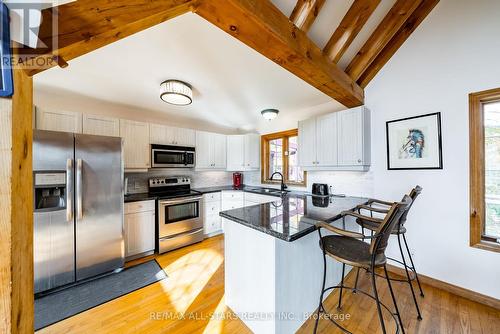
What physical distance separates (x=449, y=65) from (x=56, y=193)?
4604 mm

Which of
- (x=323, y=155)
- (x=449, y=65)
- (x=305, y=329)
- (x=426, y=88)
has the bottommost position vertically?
(x=305, y=329)

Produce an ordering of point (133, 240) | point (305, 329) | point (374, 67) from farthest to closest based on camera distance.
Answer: point (133, 240)
point (374, 67)
point (305, 329)

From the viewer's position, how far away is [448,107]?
80.8 inches

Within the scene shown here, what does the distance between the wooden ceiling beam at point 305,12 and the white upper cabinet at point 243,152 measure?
2607mm

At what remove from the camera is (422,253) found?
221 centimetres

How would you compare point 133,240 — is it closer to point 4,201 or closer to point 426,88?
point 4,201

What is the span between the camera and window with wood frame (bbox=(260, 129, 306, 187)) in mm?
3689

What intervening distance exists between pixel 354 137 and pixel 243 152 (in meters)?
2.29

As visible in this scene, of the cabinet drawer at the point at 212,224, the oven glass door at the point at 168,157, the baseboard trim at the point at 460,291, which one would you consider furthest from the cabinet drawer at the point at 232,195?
the baseboard trim at the point at 460,291

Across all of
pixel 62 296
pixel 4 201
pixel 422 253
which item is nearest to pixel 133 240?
pixel 62 296

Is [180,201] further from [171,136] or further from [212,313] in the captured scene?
[212,313]

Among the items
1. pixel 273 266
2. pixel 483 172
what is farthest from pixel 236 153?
pixel 483 172

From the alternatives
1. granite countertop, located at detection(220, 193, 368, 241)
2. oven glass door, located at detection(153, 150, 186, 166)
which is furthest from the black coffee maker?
oven glass door, located at detection(153, 150, 186, 166)

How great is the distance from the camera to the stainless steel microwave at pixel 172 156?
314 centimetres
